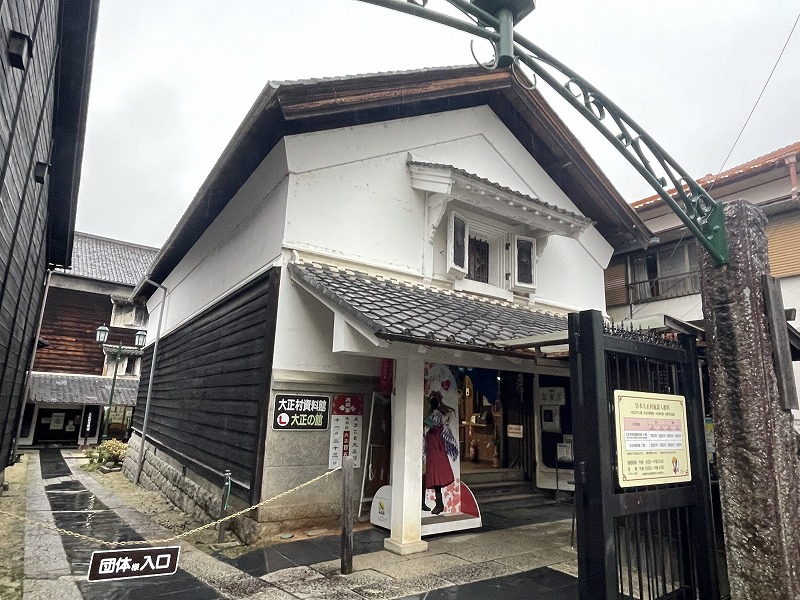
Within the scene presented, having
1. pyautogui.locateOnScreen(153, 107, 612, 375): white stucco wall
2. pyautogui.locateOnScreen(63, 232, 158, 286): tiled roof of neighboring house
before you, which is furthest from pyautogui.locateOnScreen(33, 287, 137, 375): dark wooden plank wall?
pyautogui.locateOnScreen(153, 107, 612, 375): white stucco wall

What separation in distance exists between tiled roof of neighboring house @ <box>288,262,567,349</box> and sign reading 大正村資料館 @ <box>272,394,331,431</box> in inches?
68.1

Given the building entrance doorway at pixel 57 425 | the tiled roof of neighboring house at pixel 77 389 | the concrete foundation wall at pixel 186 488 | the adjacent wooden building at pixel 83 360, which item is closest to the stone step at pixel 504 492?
the concrete foundation wall at pixel 186 488

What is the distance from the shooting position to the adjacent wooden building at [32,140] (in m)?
5.10

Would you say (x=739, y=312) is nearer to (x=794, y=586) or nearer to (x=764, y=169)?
(x=794, y=586)

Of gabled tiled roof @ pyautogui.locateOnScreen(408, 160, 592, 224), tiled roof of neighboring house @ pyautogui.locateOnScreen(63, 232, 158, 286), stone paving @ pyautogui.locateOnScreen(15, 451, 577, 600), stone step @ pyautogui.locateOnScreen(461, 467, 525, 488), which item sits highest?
tiled roof of neighboring house @ pyautogui.locateOnScreen(63, 232, 158, 286)

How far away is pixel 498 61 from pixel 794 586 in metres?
4.86

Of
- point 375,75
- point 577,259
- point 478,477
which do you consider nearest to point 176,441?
point 478,477

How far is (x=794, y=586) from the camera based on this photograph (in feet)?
13.3

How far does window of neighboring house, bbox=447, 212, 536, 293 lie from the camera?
10.3 metres

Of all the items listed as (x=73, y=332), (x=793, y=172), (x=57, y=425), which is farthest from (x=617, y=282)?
(x=57, y=425)

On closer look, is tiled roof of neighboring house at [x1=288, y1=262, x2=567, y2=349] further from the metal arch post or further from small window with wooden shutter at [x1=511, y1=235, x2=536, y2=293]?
the metal arch post

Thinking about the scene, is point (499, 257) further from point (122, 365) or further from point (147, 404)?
point (122, 365)

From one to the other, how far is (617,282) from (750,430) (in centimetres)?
1201

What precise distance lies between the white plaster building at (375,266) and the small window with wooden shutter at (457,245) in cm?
4
